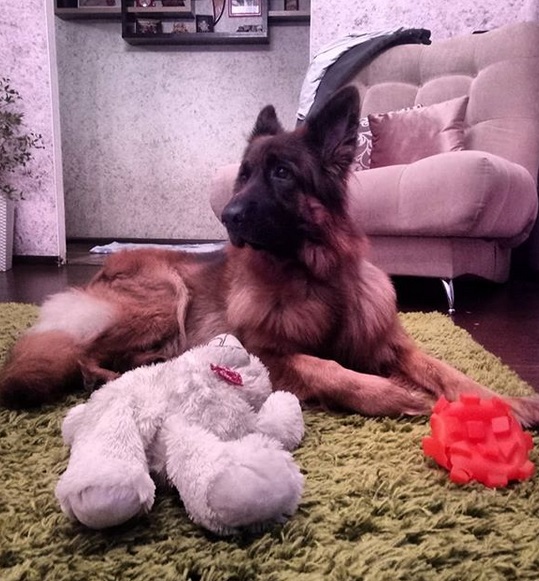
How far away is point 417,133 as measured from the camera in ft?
11.4

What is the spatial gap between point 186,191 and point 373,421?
6019 mm

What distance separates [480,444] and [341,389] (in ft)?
1.39

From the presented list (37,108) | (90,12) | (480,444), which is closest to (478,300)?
(480,444)

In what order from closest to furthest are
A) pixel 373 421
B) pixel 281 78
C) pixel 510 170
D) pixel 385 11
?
pixel 373 421 < pixel 510 170 < pixel 385 11 < pixel 281 78

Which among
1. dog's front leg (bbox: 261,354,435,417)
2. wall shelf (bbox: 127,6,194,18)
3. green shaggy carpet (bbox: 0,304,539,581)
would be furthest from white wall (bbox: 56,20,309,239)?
green shaggy carpet (bbox: 0,304,539,581)

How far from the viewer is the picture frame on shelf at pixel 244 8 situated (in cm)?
648

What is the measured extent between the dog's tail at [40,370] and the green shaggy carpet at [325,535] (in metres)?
0.25

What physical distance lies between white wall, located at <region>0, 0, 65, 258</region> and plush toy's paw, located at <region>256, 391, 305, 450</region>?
436 cm

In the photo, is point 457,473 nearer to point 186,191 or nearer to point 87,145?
point 186,191

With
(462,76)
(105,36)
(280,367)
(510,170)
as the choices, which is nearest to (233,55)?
(105,36)

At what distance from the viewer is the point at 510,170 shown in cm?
295

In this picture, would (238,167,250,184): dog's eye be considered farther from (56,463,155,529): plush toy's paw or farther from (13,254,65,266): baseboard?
(13,254,65,266): baseboard

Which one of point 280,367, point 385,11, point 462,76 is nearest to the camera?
point 280,367

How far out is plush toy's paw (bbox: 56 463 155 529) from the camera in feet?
2.66
